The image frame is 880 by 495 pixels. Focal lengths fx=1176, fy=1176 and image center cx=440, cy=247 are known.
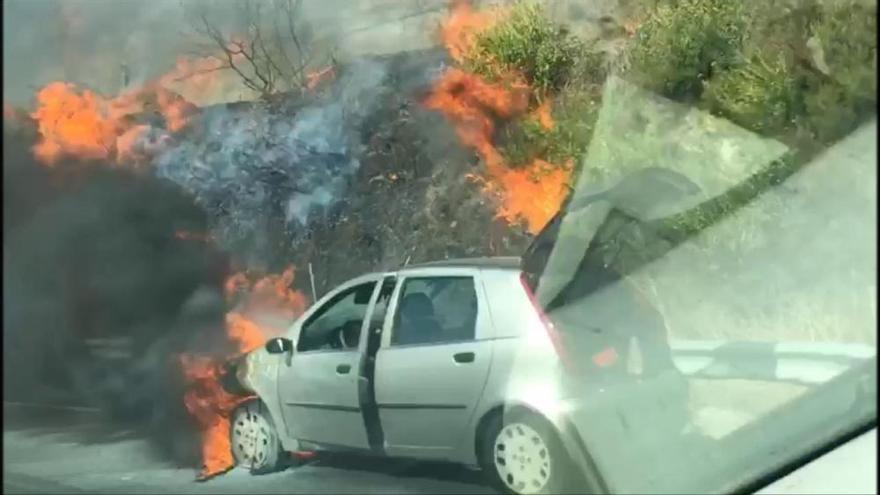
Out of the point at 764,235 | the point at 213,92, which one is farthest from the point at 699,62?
the point at 213,92

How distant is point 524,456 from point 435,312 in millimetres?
495

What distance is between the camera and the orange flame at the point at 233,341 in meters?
3.23

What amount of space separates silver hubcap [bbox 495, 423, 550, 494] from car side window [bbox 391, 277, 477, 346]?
1.06 feet

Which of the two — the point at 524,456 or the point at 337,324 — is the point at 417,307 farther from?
the point at 524,456

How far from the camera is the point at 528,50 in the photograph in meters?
3.66

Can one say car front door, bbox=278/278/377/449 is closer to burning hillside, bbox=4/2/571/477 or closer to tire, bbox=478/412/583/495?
burning hillside, bbox=4/2/571/477

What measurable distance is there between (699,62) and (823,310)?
899 millimetres

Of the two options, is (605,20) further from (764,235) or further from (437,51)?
(764,235)

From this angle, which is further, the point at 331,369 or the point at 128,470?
the point at 331,369

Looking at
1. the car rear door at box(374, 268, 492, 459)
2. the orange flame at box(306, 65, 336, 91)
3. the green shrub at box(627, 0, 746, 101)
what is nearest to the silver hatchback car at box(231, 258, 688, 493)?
the car rear door at box(374, 268, 492, 459)

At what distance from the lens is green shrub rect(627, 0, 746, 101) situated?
383 centimetres

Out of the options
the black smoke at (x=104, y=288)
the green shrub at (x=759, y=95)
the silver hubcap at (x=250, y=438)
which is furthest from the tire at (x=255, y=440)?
the green shrub at (x=759, y=95)

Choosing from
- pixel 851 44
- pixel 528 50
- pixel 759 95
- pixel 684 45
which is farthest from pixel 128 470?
pixel 851 44

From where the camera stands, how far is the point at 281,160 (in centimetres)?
340
